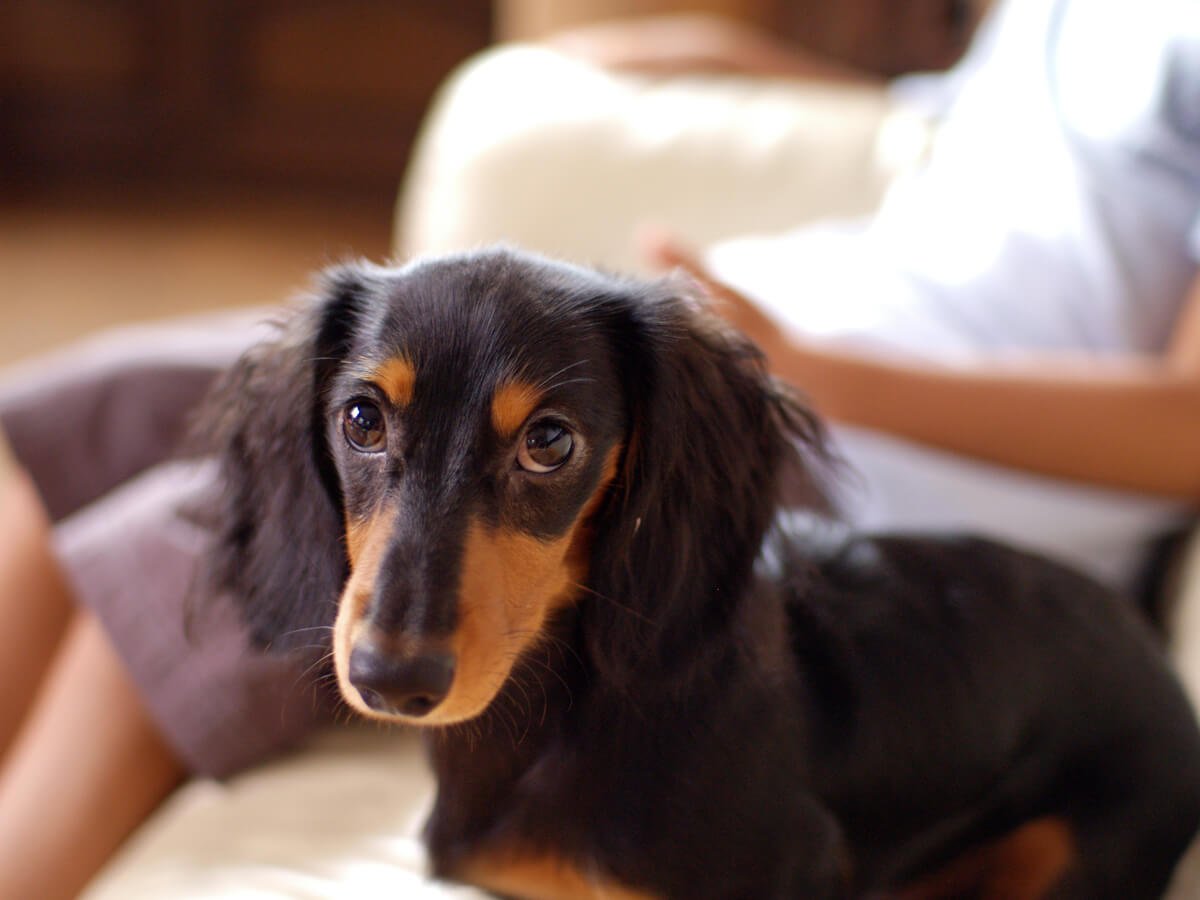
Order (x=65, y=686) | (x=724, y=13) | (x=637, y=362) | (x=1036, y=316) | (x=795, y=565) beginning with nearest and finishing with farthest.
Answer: (x=637, y=362), (x=795, y=565), (x=65, y=686), (x=1036, y=316), (x=724, y=13)

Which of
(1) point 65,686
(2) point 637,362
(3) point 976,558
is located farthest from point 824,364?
(1) point 65,686

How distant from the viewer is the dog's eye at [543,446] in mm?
730

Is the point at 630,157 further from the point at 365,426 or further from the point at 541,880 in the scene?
the point at 541,880

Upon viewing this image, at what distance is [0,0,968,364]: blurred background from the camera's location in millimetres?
3625

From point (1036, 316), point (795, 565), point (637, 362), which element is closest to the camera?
point (637, 362)

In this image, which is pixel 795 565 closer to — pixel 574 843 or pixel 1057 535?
pixel 574 843

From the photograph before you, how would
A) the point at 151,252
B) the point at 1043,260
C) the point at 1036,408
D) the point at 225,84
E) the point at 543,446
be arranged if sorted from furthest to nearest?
the point at 225,84 < the point at 151,252 < the point at 1043,260 < the point at 1036,408 < the point at 543,446

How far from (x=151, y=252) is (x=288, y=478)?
9.43 feet

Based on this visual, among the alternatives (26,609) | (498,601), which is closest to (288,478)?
(498,601)

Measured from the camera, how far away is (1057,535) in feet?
3.81

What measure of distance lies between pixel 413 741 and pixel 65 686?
0.34m

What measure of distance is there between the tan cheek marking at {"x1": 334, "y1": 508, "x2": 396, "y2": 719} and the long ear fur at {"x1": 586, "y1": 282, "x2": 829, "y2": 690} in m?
0.16

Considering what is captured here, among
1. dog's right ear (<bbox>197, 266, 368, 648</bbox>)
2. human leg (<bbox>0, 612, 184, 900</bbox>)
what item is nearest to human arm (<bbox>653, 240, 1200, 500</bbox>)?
dog's right ear (<bbox>197, 266, 368, 648</bbox>)

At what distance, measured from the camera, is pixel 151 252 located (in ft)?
11.2
